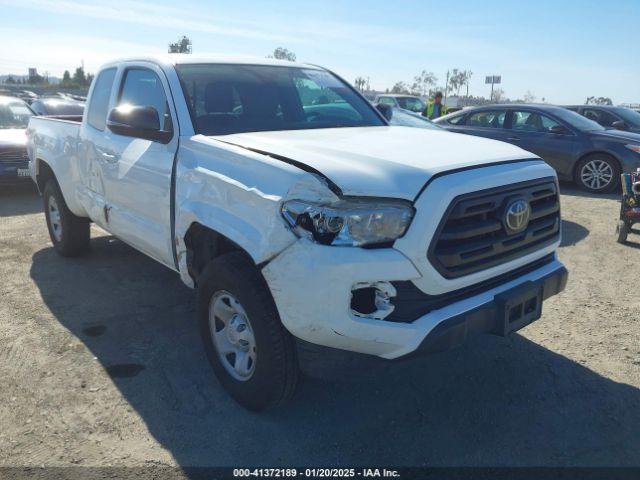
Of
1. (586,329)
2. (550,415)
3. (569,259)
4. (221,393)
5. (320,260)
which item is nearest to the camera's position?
(320,260)

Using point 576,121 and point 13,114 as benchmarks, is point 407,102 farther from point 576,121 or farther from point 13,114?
point 13,114

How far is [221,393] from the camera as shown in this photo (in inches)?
128

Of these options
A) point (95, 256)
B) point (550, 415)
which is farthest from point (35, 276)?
point (550, 415)

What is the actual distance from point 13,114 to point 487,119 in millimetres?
9301

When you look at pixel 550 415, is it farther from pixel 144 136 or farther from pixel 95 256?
pixel 95 256

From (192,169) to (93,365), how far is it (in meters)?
1.50

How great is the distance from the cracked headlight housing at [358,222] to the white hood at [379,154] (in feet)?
0.17

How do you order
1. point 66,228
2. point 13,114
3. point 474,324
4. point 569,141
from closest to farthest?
point 474,324 → point 66,228 → point 569,141 → point 13,114

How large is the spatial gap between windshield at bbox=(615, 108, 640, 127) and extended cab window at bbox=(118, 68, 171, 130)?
450 inches

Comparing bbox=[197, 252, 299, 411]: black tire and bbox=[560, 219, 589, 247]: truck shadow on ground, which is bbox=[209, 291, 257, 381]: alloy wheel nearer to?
bbox=[197, 252, 299, 411]: black tire

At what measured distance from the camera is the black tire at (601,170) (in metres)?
9.34

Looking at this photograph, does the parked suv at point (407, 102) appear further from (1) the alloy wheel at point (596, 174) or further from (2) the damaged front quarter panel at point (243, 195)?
(2) the damaged front quarter panel at point (243, 195)

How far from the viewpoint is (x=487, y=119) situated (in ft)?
35.4

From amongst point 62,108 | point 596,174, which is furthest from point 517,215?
point 62,108
